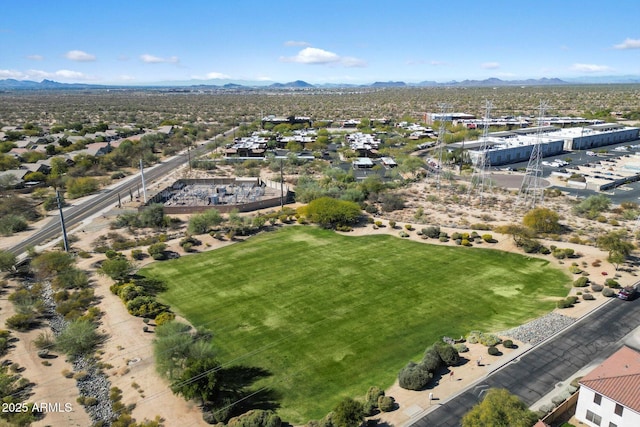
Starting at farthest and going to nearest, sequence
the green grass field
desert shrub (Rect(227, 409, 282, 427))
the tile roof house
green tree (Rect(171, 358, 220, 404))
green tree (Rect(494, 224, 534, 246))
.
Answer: green tree (Rect(494, 224, 534, 246)), the green grass field, green tree (Rect(171, 358, 220, 404)), desert shrub (Rect(227, 409, 282, 427)), the tile roof house

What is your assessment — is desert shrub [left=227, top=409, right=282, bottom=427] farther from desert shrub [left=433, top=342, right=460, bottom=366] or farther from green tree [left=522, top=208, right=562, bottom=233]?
green tree [left=522, top=208, right=562, bottom=233]

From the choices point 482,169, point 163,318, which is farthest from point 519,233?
point 163,318

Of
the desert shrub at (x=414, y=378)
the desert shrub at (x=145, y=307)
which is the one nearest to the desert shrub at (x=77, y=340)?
the desert shrub at (x=145, y=307)

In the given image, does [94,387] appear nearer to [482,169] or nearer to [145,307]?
[145,307]

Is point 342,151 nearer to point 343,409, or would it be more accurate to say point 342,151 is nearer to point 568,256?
point 568,256

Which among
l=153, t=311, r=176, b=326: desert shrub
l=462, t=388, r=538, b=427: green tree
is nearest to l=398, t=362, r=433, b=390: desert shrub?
l=462, t=388, r=538, b=427: green tree
